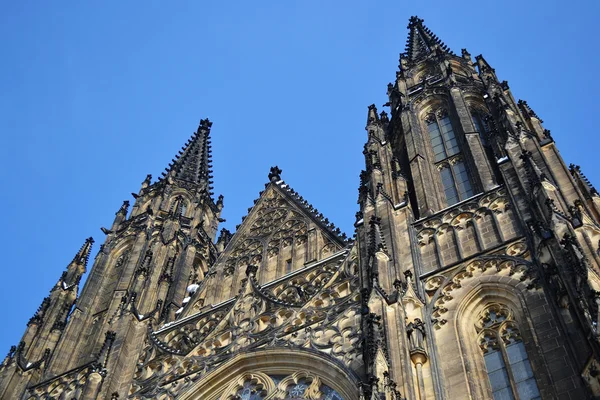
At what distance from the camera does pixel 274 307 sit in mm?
17859

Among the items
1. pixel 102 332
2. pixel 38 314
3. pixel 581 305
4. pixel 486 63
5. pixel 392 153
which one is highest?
pixel 486 63

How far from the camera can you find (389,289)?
1549cm

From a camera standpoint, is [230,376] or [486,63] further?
[486,63]

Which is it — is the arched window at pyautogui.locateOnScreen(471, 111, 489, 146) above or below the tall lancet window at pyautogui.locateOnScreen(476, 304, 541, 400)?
above

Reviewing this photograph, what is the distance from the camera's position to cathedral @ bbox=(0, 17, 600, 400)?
13.4 metres

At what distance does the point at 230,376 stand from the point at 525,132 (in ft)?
29.6

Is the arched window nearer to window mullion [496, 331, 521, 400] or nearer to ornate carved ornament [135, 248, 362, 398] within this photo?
A: ornate carved ornament [135, 248, 362, 398]

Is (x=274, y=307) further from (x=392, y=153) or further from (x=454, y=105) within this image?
→ (x=454, y=105)

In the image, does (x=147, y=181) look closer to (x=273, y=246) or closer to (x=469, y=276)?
(x=273, y=246)

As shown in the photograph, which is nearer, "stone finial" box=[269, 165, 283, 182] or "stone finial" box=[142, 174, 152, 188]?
"stone finial" box=[269, 165, 283, 182]

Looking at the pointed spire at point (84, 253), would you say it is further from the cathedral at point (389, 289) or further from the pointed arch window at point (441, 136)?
the pointed arch window at point (441, 136)

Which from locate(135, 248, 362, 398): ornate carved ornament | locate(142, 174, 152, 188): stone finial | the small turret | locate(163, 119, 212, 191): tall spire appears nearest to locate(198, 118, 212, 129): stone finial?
locate(163, 119, 212, 191): tall spire

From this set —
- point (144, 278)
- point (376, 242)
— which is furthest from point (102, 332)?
point (376, 242)

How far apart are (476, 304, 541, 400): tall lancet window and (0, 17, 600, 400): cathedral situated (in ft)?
0.09
